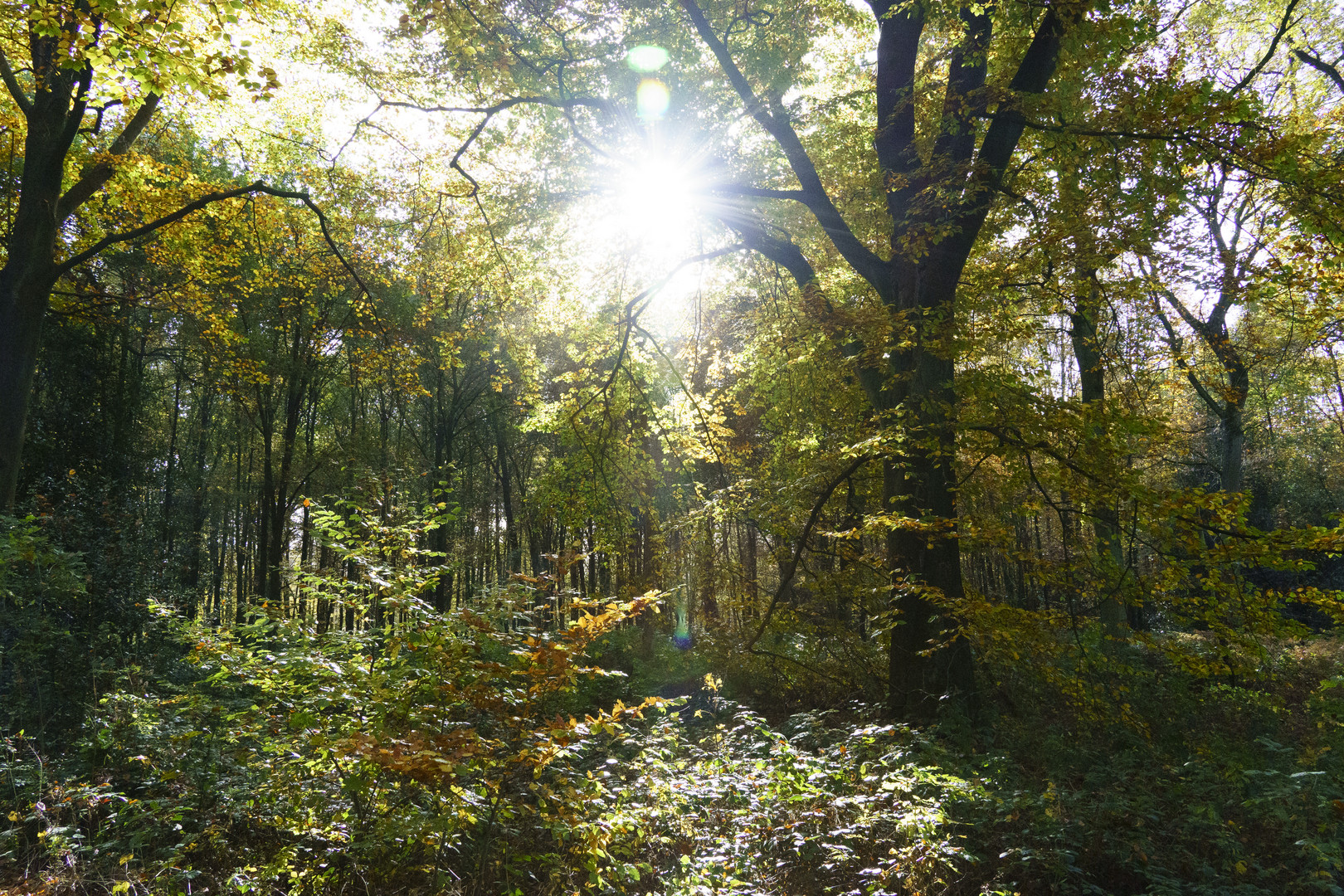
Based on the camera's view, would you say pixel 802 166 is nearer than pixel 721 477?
Yes

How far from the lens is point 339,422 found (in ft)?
81.3

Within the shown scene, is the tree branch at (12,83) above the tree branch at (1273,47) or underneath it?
underneath

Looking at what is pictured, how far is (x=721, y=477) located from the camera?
9969 mm

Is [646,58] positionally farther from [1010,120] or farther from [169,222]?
[169,222]

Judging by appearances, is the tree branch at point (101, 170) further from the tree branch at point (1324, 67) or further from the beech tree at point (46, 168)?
the tree branch at point (1324, 67)

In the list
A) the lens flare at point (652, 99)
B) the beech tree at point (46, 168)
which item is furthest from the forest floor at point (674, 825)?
the lens flare at point (652, 99)

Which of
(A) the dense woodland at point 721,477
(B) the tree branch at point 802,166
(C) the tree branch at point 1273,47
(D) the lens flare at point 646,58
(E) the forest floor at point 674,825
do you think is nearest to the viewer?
(E) the forest floor at point 674,825

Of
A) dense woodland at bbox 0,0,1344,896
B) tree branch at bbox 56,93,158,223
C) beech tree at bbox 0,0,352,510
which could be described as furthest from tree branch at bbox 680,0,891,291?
tree branch at bbox 56,93,158,223

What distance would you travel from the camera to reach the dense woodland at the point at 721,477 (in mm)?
3814

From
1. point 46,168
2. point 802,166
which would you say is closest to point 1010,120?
point 802,166

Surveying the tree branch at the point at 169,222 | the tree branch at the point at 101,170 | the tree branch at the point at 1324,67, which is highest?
the tree branch at the point at 1324,67

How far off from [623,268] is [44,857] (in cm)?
881

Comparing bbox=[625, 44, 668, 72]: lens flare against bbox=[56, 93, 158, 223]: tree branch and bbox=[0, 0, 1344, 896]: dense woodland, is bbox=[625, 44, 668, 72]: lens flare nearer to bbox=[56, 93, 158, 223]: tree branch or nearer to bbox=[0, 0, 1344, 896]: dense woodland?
bbox=[0, 0, 1344, 896]: dense woodland

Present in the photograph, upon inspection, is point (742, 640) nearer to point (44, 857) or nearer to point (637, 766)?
point (637, 766)
